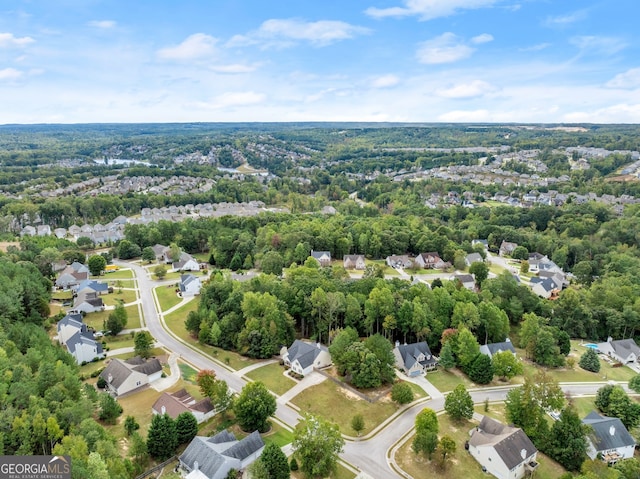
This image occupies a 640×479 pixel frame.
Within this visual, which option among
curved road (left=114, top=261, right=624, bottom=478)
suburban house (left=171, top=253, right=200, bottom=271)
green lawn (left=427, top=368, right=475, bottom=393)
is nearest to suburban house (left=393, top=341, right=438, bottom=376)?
green lawn (left=427, top=368, right=475, bottom=393)

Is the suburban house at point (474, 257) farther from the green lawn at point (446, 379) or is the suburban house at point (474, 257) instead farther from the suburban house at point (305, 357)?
the suburban house at point (305, 357)

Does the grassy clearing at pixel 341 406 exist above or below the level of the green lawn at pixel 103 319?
above

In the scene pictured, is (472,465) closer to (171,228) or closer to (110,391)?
(110,391)

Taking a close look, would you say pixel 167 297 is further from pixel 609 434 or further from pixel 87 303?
pixel 609 434

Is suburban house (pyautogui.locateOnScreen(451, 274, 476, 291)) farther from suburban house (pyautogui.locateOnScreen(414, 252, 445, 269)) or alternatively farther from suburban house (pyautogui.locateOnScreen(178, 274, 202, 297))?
suburban house (pyautogui.locateOnScreen(178, 274, 202, 297))

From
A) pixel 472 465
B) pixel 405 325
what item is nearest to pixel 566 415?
pixel 472 465

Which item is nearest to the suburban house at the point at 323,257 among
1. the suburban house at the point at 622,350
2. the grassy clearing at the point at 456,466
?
the suburban house at the point at 622,350
